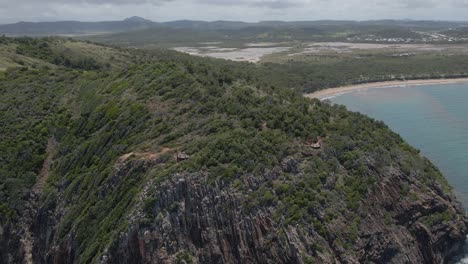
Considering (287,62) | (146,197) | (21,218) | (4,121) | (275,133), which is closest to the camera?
(146,197)

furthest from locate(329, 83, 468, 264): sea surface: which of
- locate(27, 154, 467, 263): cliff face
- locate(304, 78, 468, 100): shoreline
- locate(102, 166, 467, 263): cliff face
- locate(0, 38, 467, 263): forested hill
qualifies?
locate(102, 166, 467, 263): cliff face

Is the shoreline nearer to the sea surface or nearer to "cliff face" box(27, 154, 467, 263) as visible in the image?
the sea surface

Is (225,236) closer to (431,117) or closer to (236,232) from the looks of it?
(236,232)

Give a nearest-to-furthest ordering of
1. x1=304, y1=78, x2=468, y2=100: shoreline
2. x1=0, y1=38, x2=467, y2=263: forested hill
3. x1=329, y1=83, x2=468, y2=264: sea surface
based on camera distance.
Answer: x1=0, y1=38, x2=467, y2=263: forested hill < x1=329, y1=83, x2=468, y2=264: sea surface < x1=304, y1=78, x2=468, y2=100: shoreline

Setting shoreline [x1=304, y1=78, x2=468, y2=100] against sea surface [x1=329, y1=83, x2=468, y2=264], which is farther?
shoreline [x1=304, y1=78, x2=468, y2=100]

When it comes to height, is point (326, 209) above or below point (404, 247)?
above

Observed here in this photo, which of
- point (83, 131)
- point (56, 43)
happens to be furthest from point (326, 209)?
point (56, 43)

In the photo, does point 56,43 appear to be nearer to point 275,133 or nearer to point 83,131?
point 83,131

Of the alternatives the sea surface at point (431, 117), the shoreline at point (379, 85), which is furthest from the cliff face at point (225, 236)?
the shoreline at point (379, 85)
